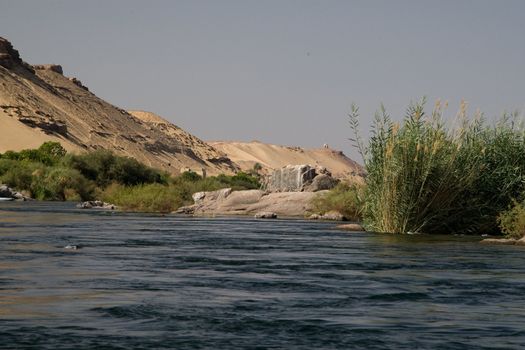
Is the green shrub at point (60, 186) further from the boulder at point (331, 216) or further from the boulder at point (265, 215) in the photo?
the boulder at point (331, 216)

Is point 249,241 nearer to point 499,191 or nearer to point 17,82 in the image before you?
point 499,191

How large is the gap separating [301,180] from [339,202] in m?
7.57

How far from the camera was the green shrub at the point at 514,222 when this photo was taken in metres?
25.3

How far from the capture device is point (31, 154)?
95125mm

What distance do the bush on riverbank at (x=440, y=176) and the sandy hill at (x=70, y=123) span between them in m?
96.7

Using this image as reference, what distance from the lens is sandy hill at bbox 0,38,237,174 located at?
126375mm

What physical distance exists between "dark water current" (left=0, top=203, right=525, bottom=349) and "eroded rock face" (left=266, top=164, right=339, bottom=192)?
24017 millimetres

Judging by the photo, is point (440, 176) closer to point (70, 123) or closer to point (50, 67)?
point (70, 123)

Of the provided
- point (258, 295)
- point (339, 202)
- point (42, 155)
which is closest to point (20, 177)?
point (42, 155)

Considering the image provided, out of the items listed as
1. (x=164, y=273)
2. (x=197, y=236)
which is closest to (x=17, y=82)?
(x=197, y=236)

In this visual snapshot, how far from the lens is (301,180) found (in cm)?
4828

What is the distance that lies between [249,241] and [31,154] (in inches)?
2919

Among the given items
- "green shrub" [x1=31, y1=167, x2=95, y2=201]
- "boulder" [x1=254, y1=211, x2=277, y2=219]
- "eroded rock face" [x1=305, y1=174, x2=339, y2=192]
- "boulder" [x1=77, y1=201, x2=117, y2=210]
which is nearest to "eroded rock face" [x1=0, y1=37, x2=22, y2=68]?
"green shrub" [x1=31, y1=167, x2=95, y2=201]

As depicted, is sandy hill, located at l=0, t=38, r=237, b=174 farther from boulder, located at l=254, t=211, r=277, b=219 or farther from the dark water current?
the dark water current
